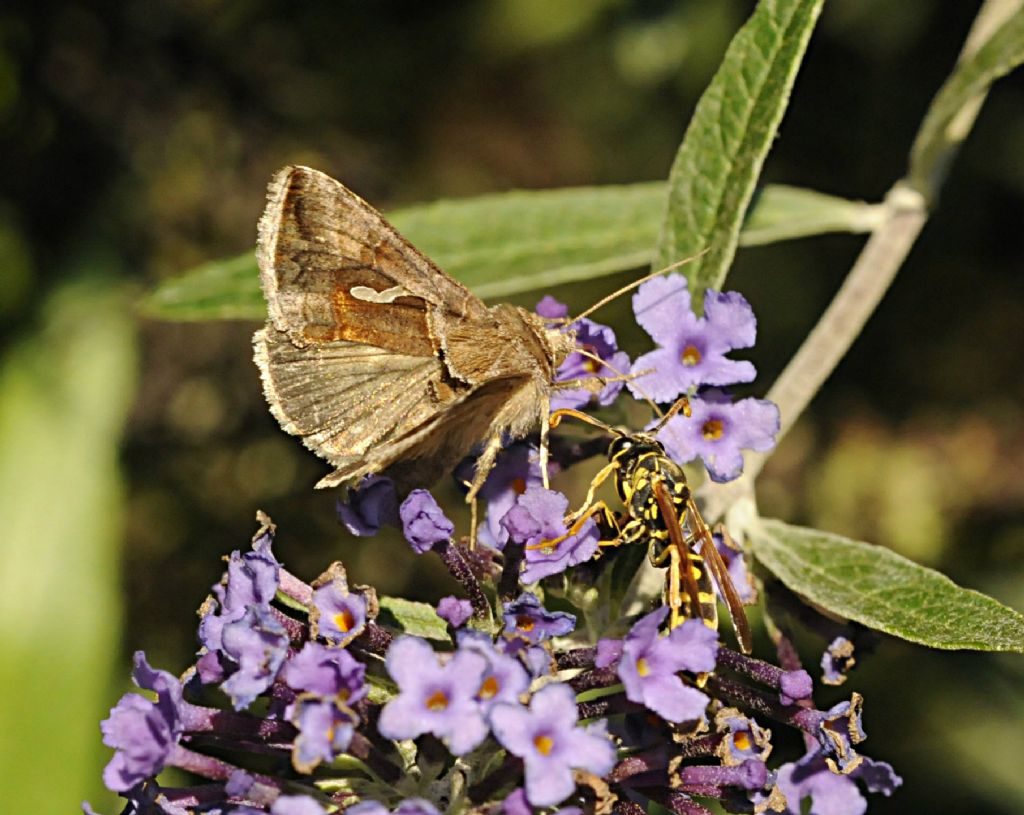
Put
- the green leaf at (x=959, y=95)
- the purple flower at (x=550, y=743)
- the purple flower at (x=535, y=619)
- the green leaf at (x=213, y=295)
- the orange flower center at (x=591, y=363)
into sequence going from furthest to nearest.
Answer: the green leaf at (x=213, y=295), the green leaf at (x=959, y=95), the orange flower center at (x=591, y=363), the purple flower at (x=535, y=619), the purple flower at (x=550, y=743)

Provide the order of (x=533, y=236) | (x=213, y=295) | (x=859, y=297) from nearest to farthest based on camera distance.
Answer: (x=859, y=297), (x=213, y=295), (x=533, y=236)

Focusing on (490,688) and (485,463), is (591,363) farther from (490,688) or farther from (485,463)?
(490,688)

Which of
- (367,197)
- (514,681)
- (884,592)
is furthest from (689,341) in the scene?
(367,197)

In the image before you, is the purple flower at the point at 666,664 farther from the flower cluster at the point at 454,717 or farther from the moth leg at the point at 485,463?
the moth leg at the point at 485,463

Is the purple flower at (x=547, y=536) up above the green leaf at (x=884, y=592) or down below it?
above

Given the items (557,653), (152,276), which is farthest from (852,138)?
(557,653)

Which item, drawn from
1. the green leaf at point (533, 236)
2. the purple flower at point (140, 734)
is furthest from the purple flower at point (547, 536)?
the green leaf at point (533, 236)

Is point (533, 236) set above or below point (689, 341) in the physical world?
above
